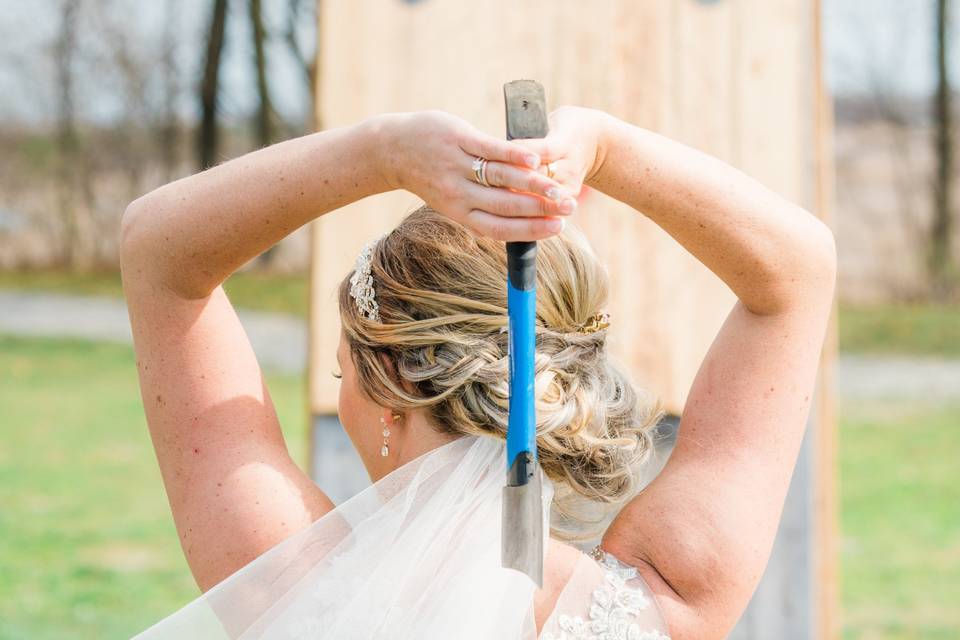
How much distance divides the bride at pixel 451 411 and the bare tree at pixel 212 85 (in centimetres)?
1178

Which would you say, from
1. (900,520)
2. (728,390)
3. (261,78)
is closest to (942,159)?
(900,520)

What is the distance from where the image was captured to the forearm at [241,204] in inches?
51.8

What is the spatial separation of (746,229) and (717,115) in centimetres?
190

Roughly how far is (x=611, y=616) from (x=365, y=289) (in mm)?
520

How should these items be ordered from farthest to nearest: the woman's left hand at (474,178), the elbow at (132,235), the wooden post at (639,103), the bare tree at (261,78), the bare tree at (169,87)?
the bare tree at (169,87)
the bare tree at (261,78)
the wooden post at (639,103)
the elbow at (132,235)
the woman's left hand at (474,178)

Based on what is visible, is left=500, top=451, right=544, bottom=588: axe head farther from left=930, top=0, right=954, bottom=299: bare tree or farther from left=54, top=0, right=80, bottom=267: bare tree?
left=54, top=0, right=80, bottom=267: bare tree

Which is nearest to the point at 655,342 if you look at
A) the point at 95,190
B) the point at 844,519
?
the point at 844,519

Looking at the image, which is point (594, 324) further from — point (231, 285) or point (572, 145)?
point (231, 285)

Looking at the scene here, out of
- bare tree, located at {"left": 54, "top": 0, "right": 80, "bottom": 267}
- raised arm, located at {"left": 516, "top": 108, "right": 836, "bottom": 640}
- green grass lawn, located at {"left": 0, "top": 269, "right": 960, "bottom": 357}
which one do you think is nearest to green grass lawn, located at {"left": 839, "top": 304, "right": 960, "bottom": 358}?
green grass lawn, located at {"left": 0, "top": 269, "right": 960, "bottom": 357}

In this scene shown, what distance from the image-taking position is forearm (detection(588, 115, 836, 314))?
138 centimetres

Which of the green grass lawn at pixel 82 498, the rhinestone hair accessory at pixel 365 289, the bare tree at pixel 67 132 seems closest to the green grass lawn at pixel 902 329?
the green grass lawn at pixel 82 498

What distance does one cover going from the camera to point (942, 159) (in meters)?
12.4

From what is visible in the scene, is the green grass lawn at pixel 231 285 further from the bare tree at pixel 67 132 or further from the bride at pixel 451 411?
the bride at pixel 451 411

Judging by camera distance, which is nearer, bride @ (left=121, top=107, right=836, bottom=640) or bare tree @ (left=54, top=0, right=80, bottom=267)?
bride @ (left=121, top=107, right=836, bottom=640)
